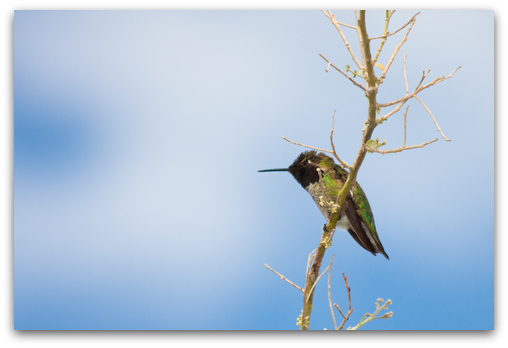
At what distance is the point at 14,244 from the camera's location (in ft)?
8.25

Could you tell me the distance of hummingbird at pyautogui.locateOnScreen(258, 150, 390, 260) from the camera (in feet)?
9.17

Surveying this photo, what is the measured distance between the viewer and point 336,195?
2.88 metres

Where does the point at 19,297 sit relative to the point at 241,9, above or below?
below

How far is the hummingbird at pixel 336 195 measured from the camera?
2.79 metres

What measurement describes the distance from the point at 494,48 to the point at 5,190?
2834 mm
